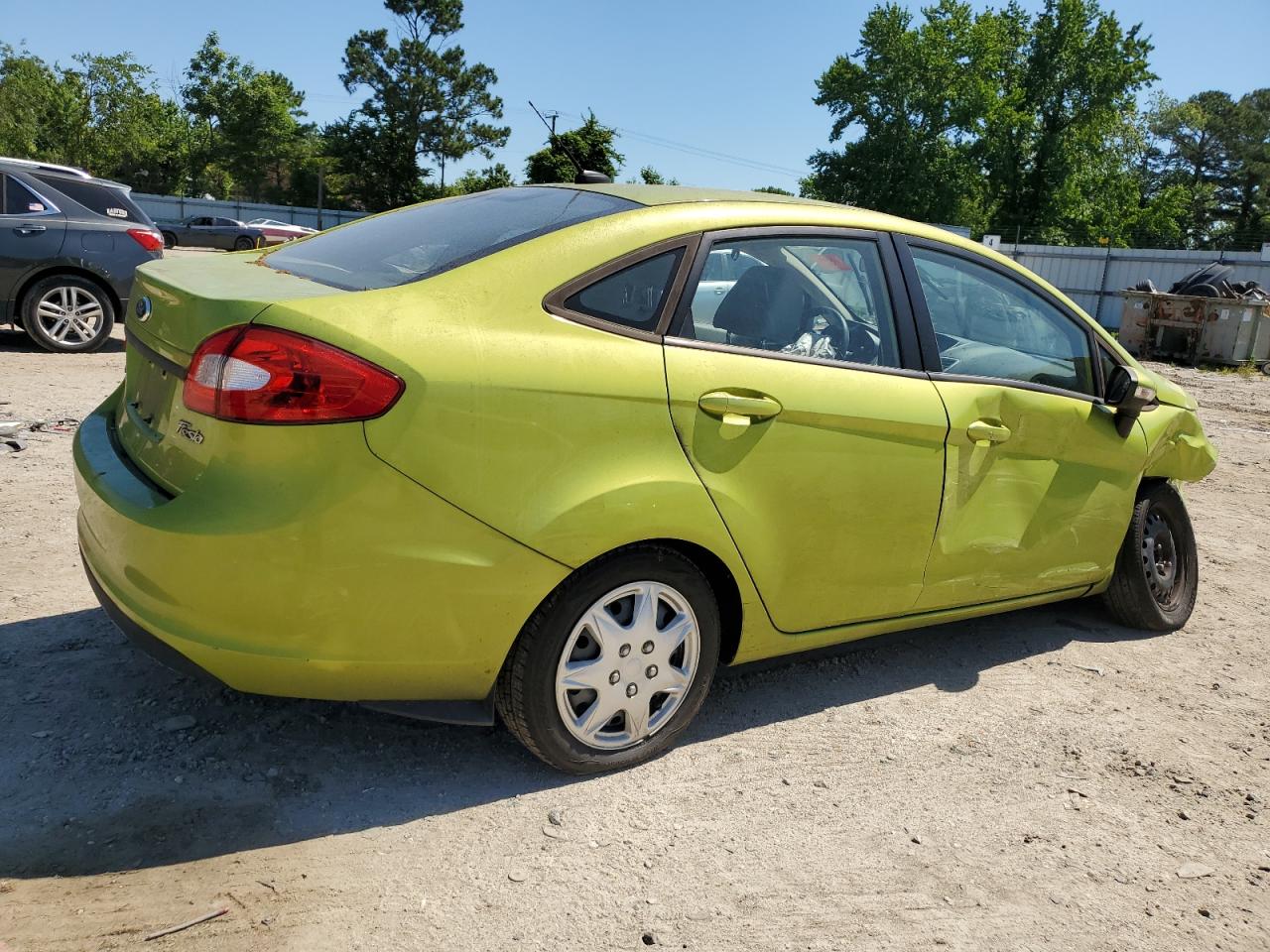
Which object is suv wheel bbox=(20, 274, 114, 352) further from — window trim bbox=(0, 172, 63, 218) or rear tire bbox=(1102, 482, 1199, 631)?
rear tire bbox=(1102, 482, 1199, 631)

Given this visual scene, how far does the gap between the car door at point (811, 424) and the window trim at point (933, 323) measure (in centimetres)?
6

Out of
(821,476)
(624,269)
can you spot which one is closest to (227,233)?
(624,269)

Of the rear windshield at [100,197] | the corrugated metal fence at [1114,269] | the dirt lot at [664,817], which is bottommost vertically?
the dirt lot at [664,817]

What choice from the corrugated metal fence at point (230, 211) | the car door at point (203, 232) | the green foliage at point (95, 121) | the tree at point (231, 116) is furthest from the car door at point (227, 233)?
the tree at point (231, 116)

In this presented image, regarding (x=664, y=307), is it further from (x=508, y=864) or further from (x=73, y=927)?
(x=73, y=927)

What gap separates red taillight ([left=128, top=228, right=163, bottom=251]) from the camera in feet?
31.4

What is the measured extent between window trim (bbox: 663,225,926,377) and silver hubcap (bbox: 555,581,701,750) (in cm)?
72

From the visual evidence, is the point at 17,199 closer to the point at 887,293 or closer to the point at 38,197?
the point at 38,197

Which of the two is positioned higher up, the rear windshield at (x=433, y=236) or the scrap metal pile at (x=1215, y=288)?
the scrap metal pile at (x=1215, y=288)

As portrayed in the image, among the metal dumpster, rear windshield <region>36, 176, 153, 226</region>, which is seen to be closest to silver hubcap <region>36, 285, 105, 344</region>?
rear windshield <region>36, 176, 153, 226</region>

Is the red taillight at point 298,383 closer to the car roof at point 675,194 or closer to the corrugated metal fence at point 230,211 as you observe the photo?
the car roof at point 675,194

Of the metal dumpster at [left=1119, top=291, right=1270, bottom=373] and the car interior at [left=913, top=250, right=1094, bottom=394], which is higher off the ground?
the metal dumpster at [left=1119, top=291, right=1270, bottom=373]

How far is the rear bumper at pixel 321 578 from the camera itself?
2430 mm

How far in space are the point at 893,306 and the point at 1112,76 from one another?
64.6 meters
